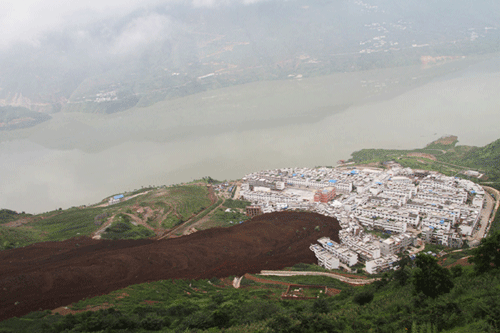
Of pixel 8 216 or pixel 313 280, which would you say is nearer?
pixel 313 280

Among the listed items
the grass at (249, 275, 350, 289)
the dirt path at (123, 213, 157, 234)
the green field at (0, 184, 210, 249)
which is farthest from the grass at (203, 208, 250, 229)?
the grass at (249, 275, 350, 289)

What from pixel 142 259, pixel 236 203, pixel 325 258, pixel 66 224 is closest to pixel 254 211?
pixel 236 203

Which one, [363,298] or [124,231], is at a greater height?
[124,231]

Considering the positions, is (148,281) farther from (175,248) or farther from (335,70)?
(335,70)

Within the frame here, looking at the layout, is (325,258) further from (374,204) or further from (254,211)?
(254,211)

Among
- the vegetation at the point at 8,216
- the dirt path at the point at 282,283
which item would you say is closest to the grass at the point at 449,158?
the dirt path at the point at 282,283

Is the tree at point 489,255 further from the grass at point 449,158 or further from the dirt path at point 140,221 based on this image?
the dirt path at point 140,221
